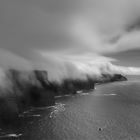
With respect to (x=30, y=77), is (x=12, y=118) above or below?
below

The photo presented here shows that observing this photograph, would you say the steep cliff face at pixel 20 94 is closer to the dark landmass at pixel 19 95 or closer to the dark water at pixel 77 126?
the dark landmass at pixel 19 95

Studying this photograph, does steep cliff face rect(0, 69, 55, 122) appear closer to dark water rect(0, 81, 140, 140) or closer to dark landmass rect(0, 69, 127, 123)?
dark landmass rect(0, 69, 127, 123)

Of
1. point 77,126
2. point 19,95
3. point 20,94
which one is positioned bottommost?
point 77,126

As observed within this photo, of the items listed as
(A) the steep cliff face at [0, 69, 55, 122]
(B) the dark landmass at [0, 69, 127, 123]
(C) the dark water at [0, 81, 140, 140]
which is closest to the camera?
(C) the dark water at [0, 81, 140, 140]

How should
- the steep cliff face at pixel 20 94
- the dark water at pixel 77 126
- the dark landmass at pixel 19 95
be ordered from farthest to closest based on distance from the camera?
the steep cliff face at pixel 20 94
the dark landmass at pixel 19 95
the dark water at pixel 77 126

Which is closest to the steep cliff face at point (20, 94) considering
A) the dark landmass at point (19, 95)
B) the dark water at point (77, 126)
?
the dark landmass at point (19, 95)

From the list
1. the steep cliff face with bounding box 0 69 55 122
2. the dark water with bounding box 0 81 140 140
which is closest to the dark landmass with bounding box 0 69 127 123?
the steep cliff face with bounding box 0 69 55 122

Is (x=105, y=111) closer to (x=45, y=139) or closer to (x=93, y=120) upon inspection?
(x=93, y=120)

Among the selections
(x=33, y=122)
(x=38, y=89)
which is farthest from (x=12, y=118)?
(x=38, y=89)

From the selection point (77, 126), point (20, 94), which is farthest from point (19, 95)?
point (77, 126)

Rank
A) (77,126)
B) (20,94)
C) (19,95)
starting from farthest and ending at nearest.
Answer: (20,94), (19,95), (77,126)

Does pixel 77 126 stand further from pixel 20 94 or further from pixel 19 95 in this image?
pixel 20 94
